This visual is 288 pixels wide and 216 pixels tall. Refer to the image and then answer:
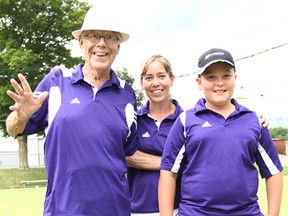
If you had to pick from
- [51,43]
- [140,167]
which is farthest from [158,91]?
[51,43]

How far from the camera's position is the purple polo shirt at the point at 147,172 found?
3771mm

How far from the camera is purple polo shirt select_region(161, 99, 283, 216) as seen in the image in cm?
314

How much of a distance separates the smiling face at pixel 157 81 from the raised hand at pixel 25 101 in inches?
41.9

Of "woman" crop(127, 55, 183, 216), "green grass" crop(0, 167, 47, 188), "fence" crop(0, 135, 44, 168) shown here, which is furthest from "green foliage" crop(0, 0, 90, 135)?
"woman" crop(127, 55, 183, 216)

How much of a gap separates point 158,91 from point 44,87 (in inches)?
39.8

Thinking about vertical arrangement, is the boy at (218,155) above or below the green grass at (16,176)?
above

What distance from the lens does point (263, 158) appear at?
11.0 feet

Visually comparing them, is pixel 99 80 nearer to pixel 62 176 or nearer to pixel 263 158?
pixel 62 176

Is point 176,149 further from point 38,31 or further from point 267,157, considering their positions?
point 38,31

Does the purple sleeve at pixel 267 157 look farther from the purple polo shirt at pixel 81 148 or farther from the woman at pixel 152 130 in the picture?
the purple polo shirt at pixel 81 148

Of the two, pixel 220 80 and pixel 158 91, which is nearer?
pixel 220 80

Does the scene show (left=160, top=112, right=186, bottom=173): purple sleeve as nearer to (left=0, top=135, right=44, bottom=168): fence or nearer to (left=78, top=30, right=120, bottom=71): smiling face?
(left=78, top=30, right=120, bottom=71): smiling face

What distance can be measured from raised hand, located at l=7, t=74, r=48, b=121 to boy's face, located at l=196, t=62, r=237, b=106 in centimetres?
112

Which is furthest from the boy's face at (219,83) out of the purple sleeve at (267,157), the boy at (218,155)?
the purple sleeve at (267,157)
